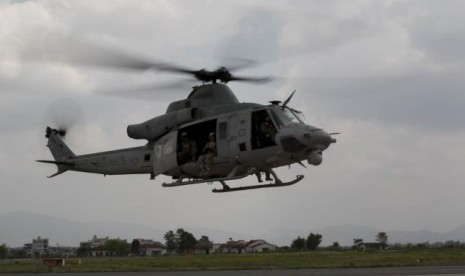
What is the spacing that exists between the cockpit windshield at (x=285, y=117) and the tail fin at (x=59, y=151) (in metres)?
11.5

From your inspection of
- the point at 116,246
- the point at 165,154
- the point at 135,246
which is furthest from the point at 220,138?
the point at 116,246

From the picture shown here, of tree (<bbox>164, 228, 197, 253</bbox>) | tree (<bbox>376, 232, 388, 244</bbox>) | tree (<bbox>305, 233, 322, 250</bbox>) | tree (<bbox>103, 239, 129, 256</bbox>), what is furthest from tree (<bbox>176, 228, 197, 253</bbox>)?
tree (<bbox>376, 232, 388, 244</bbox>)

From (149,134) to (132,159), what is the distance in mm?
1623

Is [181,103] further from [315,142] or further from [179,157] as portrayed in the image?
[315,142]

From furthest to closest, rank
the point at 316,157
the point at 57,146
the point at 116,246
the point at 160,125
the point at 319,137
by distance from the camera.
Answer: the point at 116,246, the point at 57,146, the point at 160,125, the point at 316,157, the point at 319,137

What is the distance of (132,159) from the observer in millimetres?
23281

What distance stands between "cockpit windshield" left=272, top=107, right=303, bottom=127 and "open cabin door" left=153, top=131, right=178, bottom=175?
13.6 feet

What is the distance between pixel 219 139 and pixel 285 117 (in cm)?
249

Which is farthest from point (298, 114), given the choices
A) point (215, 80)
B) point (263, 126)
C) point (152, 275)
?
point (152, 275)

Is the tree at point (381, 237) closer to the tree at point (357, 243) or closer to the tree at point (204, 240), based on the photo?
the tree at point (357, 243)

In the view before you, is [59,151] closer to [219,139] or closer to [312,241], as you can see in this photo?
[219,139]

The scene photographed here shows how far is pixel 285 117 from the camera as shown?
18.9m

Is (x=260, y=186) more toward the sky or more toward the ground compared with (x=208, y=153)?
more toward the ground

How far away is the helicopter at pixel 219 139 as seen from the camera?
60.6ft
